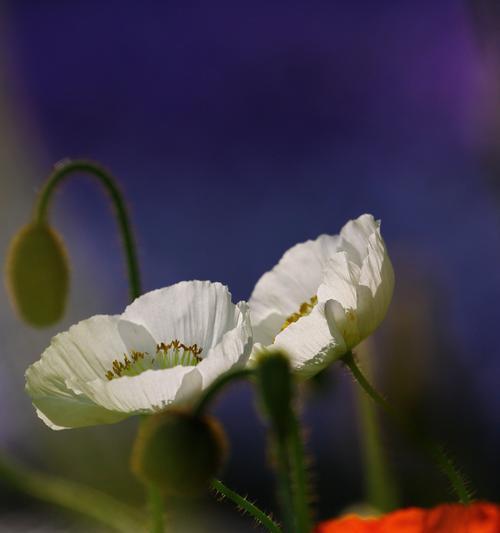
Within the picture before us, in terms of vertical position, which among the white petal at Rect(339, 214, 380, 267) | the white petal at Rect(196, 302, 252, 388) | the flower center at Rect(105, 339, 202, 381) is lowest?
the flower center at Rect(105, 339, 202, 381)

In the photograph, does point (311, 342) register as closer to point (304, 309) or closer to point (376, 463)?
point (304, 309)

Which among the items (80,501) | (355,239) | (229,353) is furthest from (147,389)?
(80,501)

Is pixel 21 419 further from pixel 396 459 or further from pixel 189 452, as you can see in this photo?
pixel 189 452

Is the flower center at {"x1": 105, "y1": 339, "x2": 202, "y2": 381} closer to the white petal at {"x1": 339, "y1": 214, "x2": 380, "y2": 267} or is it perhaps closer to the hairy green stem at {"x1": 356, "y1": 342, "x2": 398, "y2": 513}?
the white petal at {"x1": 339, "y1": 214, "x2": 380, "y2": 267}

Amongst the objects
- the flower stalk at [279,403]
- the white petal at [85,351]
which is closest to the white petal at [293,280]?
the white petal at [85,351]

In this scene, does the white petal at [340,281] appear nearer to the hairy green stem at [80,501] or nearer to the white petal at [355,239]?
the white petal at [355,239]

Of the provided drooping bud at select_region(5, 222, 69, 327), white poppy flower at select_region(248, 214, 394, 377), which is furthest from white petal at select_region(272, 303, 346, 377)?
drooping bud at select_region(5, 222, 69, 327)

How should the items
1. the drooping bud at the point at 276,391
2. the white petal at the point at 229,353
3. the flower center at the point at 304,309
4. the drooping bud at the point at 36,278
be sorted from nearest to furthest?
the drooping bud at the point at 276,391
the white petal at the point at 229,353
the flower center at the point at 304,309
the drooping bud at the point at 36,278
